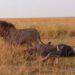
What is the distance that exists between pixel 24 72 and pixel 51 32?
355 inches

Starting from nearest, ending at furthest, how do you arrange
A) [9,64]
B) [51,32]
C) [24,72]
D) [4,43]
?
[24,72] → [9,64] → [4,43] → [51,32]

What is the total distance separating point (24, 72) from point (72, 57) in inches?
65.9

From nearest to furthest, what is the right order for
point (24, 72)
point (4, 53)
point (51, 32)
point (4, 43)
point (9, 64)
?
1. point (24, 72)
2. point (9, 64)
3. point (4, 53)
4. point (4, 43)
5. point (51, 32)

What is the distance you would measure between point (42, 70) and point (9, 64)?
0.96 metres

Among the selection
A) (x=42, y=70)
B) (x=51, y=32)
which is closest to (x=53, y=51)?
(x=42, y=70)

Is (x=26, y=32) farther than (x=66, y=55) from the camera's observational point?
Yes

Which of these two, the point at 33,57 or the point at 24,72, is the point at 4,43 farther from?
the point at 24,72

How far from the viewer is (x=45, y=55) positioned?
992cm

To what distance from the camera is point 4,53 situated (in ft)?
33.8

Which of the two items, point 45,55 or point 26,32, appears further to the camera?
point 26,32

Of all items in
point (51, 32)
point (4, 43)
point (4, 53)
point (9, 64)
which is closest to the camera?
point (9, 64)

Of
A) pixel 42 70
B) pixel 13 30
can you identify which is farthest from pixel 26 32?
pixel 42 70

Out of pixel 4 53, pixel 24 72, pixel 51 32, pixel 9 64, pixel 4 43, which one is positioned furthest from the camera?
pixel 51 32

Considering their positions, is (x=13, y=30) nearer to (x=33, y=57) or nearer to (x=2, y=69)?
(x=33, y=57)
